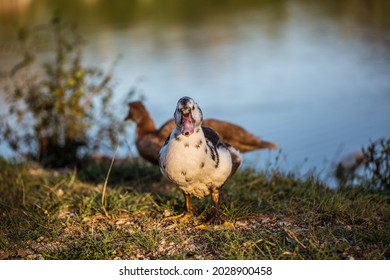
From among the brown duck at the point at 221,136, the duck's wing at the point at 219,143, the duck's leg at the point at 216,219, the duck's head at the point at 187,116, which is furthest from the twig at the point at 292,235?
the brown duck at the point at 221,136

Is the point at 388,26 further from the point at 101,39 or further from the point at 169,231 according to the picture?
the point at 169,231

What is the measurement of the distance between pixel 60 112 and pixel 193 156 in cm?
482

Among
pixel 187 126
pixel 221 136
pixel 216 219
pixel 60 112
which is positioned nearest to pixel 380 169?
pixel 221 136

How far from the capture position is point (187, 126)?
14.7 ft

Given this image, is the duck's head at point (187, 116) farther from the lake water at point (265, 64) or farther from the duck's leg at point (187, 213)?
→ the lake water at point (265, 64)

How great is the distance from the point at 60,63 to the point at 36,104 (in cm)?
76

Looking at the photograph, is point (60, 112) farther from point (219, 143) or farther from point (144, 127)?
point (219, 143)

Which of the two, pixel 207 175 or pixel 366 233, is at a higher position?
pixel 207 175

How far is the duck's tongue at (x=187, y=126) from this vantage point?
4461mm

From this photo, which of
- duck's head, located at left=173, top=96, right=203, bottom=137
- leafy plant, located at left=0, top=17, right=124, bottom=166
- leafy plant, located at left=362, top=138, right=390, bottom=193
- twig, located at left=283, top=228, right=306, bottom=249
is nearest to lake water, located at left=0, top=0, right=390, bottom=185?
leafy plant, located at left=0, top=17, right=124, bottom=166

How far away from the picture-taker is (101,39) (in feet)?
61.2

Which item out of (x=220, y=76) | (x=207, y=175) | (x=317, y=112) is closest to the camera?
(x=207, y=175)

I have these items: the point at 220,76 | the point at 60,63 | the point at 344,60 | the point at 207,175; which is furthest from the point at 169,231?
the point at 344,60

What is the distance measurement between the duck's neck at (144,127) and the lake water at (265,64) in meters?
1.22
